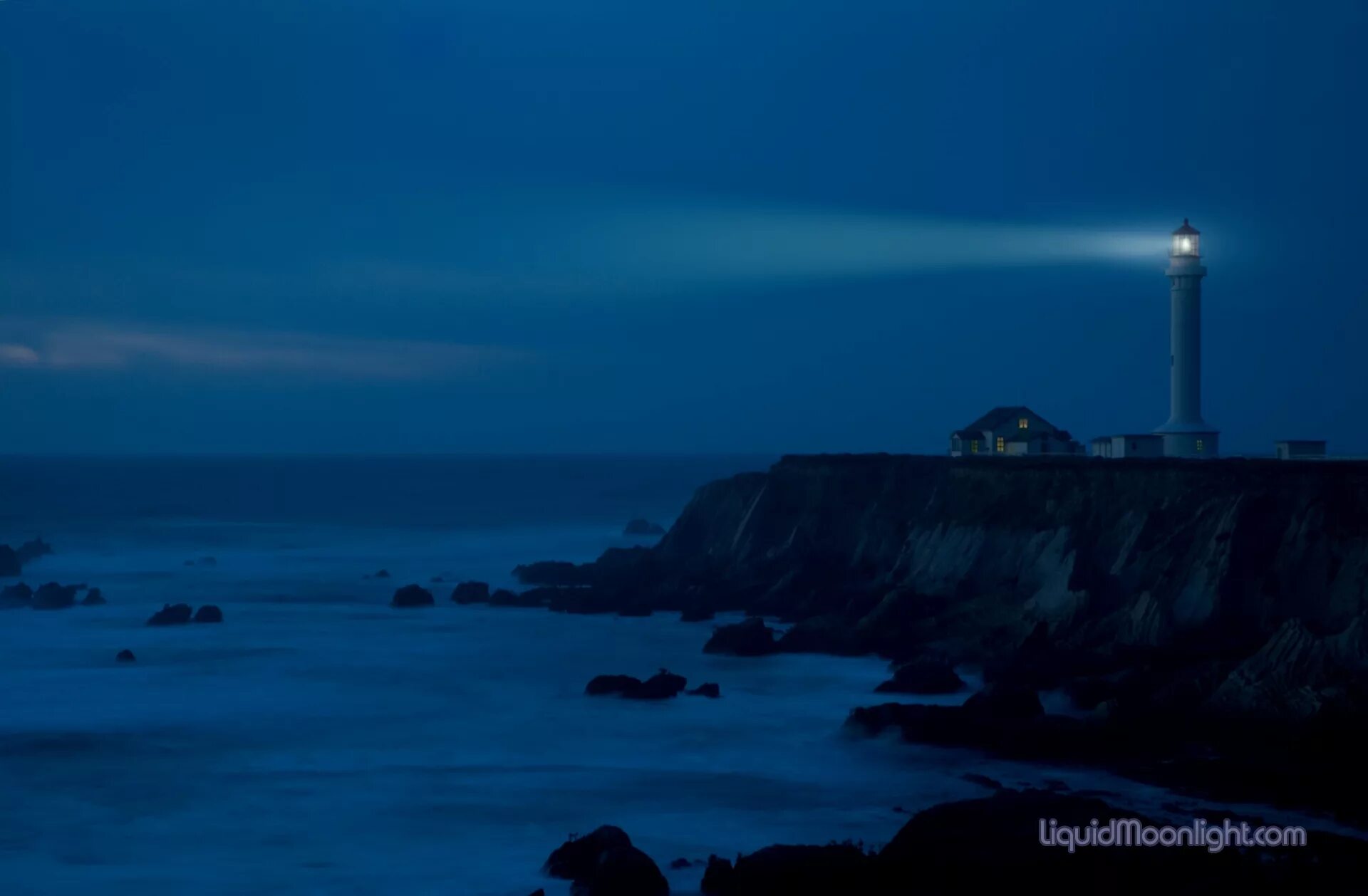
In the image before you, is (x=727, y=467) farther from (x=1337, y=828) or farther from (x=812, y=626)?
(x=1337, y=828)

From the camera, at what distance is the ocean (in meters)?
A: 16.4

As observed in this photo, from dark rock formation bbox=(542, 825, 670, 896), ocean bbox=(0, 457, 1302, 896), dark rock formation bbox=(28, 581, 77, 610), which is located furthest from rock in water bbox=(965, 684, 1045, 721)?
dark rock formation bbox=(28, 581, 77, 610)

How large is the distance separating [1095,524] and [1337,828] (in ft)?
52.0

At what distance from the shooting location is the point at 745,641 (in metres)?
29.5

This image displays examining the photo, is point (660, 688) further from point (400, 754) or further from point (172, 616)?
point (172, 616)

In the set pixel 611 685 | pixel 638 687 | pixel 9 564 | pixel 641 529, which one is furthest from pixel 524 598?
pixel 641 529

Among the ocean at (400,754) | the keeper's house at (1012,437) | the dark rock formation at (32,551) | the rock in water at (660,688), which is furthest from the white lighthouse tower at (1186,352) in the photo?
the dark rock formation at (32,551)

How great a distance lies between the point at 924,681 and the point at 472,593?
20.8 m

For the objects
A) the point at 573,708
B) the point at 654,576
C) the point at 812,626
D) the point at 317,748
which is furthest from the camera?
the point at 654,576

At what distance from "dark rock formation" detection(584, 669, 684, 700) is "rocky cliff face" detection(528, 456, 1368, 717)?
225 inches

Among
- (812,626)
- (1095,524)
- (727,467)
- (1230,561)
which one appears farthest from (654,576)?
(727,467)

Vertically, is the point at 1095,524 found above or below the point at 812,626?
above

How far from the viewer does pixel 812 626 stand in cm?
3012

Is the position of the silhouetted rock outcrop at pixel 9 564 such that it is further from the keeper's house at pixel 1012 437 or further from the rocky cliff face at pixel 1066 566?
the keeper's house at pixel 1012 437
